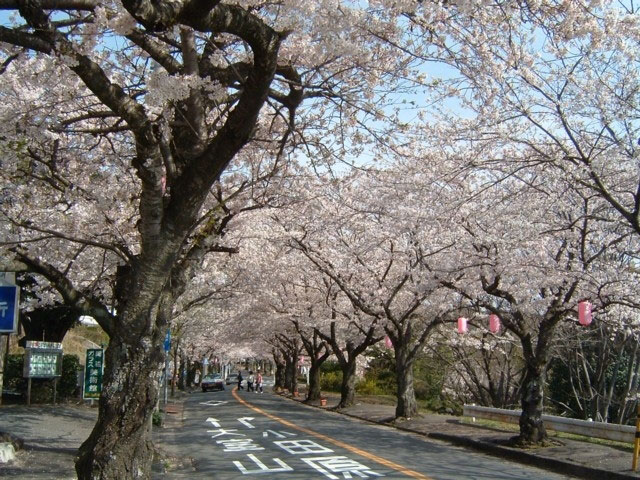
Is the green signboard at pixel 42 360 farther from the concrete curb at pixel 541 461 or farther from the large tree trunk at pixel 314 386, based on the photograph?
the large tree trunk at pixel 314 386

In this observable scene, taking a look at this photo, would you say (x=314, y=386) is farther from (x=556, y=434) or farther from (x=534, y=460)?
(x=534, y=460)

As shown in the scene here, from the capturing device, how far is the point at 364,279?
80.2 ft

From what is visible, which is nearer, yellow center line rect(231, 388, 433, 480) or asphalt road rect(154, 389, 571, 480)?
yellow center line rect(231, 388, 433, 480)

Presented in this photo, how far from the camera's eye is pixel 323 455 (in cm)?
1371

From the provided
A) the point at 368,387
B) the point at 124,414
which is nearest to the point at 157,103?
the point at 124,414

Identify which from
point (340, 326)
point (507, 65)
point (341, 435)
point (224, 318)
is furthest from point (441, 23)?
point (224, 318)

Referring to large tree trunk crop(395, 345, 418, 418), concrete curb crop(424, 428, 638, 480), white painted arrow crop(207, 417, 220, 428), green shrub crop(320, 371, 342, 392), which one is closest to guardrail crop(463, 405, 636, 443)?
concrete curb crop(424, 428, 638, 480)

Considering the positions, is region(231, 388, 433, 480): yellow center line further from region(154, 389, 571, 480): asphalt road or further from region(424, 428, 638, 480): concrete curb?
region(424, 428, 638, 480): concrete curb

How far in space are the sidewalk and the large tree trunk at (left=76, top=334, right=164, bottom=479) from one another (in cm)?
500

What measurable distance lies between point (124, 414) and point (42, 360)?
17.4 m

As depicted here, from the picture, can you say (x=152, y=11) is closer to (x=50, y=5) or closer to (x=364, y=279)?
(x=50, y=5)

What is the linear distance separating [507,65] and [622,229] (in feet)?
26.3

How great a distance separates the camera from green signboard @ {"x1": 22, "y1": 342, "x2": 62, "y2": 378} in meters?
20.7

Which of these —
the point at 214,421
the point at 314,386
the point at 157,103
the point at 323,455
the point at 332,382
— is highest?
the point at 157,103
